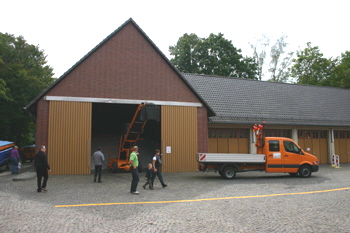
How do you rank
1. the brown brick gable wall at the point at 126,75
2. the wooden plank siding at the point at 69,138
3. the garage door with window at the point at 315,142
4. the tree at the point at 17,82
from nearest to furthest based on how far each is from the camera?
the wooden plank siding at the point at 69,138 < the brown brick gable wall at the point at 126,75 < the garage door with window at the point at 315,142 < the tree at the point at 17,82

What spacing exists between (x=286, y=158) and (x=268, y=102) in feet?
31.9

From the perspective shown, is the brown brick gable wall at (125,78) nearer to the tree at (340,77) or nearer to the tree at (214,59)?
the tree at (214,59)

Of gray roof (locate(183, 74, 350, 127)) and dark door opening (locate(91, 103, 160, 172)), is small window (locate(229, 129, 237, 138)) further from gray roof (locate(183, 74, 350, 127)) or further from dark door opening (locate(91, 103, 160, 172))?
dark door opening (locate(91, 103, 160, 172))

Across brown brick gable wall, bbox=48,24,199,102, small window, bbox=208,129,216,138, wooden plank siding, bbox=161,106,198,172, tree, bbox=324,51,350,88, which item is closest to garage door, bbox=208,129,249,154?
small window, bbox=208,129,216,138

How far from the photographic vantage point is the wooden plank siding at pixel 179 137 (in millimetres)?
18266

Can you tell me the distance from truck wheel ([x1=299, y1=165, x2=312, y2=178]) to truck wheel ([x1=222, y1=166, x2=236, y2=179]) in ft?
11.8

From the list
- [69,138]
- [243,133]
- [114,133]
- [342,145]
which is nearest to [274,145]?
[243,133]

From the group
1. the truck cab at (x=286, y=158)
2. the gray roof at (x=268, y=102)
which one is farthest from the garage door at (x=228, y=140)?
the truck cab at (x=286, y=158)

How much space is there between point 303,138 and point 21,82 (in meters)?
25.5

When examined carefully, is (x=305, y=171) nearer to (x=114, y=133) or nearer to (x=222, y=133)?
(x=222, y=133)

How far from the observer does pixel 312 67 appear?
1642 inches

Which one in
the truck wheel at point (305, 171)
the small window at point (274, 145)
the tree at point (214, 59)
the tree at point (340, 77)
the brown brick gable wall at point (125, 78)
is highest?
the tree at point (214, 59)

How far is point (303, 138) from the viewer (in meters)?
24.4

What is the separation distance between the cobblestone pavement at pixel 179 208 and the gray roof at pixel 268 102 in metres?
9.72
